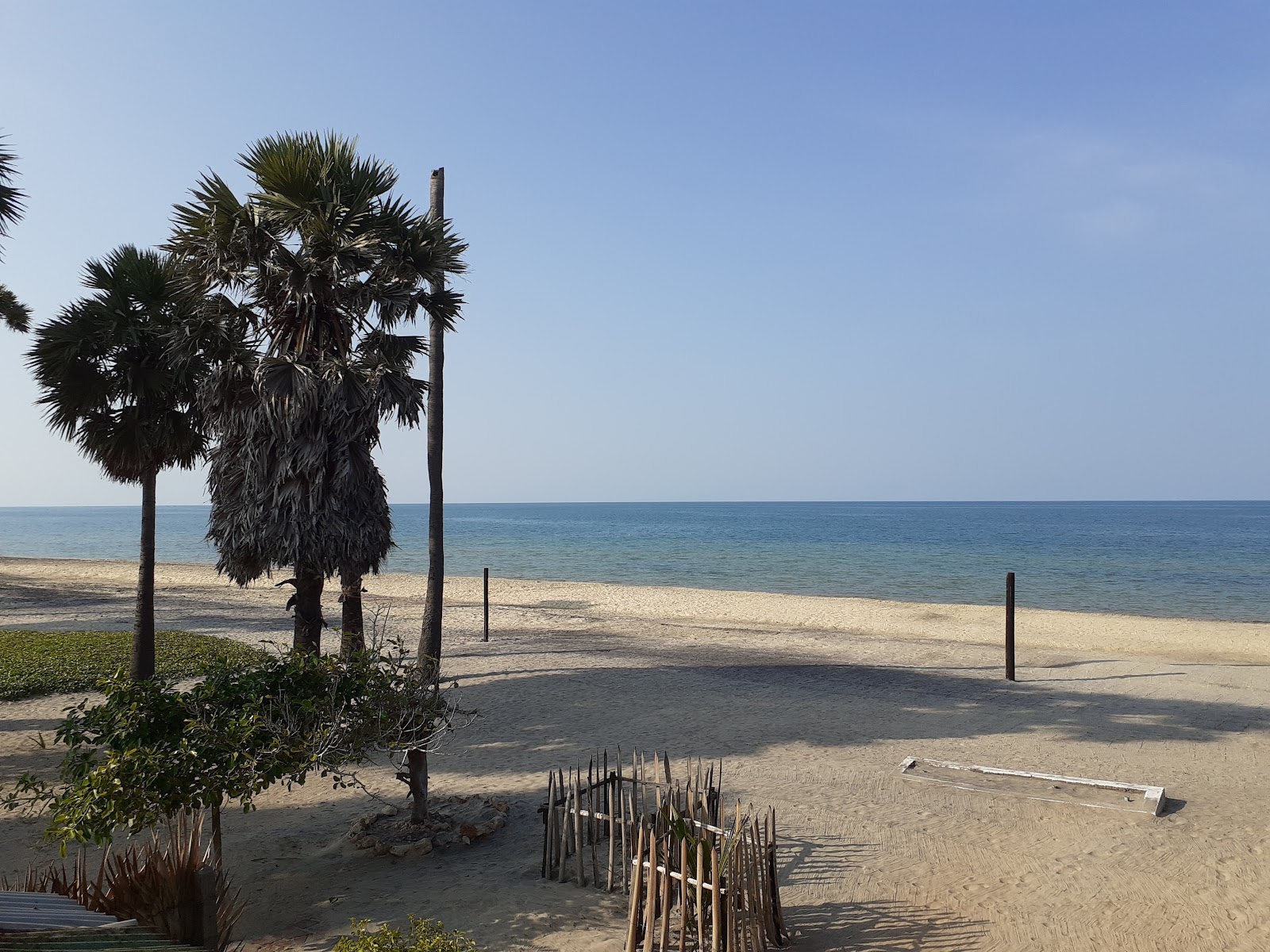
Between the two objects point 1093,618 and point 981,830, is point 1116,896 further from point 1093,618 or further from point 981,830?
point 1093,618

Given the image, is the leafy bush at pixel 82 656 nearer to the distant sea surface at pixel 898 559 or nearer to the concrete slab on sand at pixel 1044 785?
the concrete slab on sand at pixel 1044 785

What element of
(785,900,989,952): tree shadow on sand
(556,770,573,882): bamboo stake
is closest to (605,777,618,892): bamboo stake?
(556,770,573,882): bamboo stake

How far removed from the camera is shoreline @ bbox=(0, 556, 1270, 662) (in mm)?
22359

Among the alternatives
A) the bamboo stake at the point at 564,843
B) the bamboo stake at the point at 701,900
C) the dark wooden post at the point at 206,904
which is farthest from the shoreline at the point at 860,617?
the dark wooden post at the point at 206,904

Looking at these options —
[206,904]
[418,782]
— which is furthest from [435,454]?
[206,904]

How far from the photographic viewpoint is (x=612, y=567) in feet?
180

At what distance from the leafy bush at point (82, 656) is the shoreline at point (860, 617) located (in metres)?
7.81

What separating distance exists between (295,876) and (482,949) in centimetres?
241

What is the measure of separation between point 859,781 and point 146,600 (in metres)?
11.1

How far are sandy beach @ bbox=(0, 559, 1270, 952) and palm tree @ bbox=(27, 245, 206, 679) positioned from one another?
3746mm

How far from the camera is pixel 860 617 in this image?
27172mm

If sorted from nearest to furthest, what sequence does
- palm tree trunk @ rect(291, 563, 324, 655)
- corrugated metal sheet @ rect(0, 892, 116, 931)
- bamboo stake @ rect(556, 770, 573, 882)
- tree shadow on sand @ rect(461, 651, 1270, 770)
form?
corrugated metal sheet @ rect(0, 892, 116, 931), bamboo stake @ rect(556, 770, 573, 882), tree shadow on sand @ rect(461, 651, 1270, 770), palm tree trunk @ rect(291, 563, 324, 655)

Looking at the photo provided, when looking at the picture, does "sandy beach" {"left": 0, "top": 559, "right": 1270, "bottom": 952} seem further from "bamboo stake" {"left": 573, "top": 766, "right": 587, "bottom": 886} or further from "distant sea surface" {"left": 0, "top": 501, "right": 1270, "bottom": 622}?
"distant sea surface" {"left": 0, "top": 501, "right": 1270, "bottom": 622}

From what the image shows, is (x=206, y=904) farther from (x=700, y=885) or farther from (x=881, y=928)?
(x=881, y=928)
